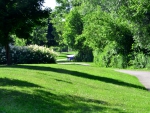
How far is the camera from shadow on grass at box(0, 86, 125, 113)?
25.4 ft

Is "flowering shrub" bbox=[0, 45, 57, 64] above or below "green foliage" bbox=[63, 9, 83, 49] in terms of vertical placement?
below

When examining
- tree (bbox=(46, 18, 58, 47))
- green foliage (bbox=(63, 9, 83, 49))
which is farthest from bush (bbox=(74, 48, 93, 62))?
tree (bbox=(46, 18, 58, 47))

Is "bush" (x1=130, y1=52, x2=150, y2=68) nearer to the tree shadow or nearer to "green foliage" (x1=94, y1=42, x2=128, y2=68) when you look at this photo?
"green foliage" (x1=94, y1=42, x2=128, y2=68)

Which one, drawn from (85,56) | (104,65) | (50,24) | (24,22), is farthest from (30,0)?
(50,24)

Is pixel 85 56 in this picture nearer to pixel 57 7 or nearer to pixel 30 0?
pixel 57 7

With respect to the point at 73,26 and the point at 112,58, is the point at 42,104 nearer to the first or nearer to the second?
the point at 112,58

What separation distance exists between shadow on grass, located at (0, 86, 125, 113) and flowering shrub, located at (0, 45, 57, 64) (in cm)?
1934

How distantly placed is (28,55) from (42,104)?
21341 mm

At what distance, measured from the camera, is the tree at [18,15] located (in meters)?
19.6

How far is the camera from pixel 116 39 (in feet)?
96.6

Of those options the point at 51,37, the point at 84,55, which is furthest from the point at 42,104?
the point at 51,37

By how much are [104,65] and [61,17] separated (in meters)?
36.6

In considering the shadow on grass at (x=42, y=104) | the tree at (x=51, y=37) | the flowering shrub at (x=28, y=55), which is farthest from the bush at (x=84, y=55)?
the shadow on grass at (x=42, y=104)

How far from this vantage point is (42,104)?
8328 mm
